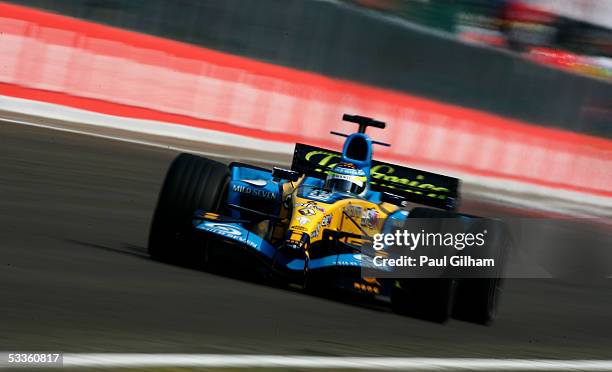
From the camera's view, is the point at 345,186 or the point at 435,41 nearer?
the point at 345,186

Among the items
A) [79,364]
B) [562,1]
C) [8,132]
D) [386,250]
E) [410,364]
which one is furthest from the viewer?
[562,1]

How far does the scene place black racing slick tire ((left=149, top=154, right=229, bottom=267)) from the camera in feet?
27.9

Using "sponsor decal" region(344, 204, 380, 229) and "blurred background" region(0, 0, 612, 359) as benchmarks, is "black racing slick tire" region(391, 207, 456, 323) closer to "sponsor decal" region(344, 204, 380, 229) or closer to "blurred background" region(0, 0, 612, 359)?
"blurred background" region(0, 0, 612, 359)

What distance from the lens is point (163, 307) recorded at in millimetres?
6758

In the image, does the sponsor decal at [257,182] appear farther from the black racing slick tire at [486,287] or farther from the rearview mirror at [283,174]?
the black racing slick tire at [486,287]

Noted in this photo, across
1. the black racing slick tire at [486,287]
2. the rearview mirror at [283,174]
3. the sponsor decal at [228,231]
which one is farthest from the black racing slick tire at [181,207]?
the black racing slick tire at [486,287]

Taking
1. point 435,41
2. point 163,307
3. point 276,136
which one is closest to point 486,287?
point 163,307

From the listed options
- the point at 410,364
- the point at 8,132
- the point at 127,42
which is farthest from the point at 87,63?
the point at 410,364

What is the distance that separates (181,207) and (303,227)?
35.1 inches

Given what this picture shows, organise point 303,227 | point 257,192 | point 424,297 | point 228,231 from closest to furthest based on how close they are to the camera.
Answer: point 424,297 < point 228,231 < point 303,227 < point 257,192

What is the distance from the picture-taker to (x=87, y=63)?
1678cm

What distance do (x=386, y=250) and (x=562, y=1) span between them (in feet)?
50.2

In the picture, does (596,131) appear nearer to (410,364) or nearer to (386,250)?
(386,250)

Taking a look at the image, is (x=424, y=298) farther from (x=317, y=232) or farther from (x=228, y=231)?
(x=228, y=231)
